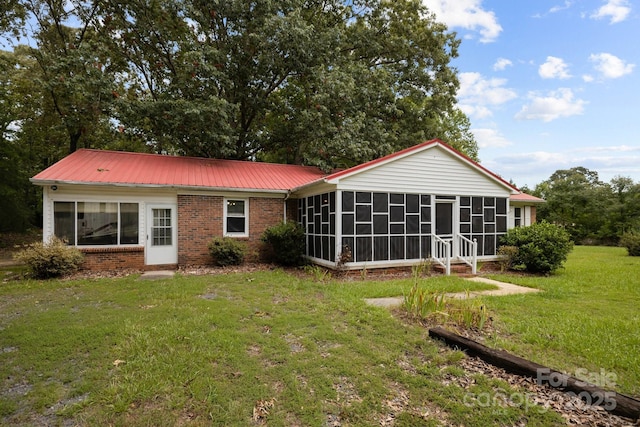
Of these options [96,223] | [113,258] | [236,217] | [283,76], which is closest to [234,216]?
[236,217]

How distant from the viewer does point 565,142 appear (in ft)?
47.8

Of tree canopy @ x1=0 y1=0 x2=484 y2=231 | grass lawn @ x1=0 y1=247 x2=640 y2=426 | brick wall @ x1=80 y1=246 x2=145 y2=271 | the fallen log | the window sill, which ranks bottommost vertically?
grass lawn @ x1=0 y1=247 x2=640 y2=426

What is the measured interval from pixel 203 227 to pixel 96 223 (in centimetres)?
326

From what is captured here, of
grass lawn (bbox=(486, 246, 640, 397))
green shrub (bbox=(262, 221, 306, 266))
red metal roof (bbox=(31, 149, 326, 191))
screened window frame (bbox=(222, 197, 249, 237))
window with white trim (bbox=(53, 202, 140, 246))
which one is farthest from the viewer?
screened window frame (bbox=(222, 197, 249, 237))

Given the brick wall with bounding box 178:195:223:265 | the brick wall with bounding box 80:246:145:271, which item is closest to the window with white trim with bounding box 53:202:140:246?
the brick wall with bounding box 80:246:145:271

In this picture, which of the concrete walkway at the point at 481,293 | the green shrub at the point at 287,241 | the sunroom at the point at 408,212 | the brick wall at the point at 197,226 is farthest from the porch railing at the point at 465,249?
the brick wall at the point at 197,226

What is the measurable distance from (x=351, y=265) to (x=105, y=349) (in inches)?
267

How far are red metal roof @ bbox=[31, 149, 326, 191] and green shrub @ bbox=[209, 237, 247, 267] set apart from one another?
1.92 m

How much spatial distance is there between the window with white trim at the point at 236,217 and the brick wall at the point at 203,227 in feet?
0.49

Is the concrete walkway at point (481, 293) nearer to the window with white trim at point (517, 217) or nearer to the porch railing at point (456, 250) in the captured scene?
the porch railing at point (456, 250)

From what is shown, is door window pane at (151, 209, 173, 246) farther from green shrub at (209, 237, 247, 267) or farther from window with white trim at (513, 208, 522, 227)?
window with white trim at (513, 208, 522, 227)

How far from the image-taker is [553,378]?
330 centimetres

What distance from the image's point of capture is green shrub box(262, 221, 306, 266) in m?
11.1

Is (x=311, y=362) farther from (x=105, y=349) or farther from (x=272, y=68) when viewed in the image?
(x=272, y=68)
